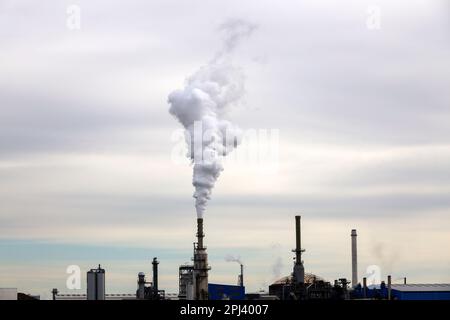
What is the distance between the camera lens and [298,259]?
490 ft

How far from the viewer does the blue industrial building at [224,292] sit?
452 feet

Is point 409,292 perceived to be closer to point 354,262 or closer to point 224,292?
point 354,262

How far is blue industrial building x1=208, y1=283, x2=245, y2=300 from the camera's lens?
452 feet

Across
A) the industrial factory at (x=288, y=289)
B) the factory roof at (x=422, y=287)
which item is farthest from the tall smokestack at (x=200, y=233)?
the factory roof at (x=422, y=287)

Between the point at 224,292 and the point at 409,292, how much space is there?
95.1ft

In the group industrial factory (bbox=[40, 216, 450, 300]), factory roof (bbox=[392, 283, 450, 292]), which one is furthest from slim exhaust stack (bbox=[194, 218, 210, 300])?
factory roof (bbox=[392, 283, 450, 292])

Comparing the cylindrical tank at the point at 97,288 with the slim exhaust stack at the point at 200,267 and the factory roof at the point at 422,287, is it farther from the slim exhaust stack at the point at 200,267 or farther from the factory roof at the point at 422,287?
the factory roof at the point at 422,287

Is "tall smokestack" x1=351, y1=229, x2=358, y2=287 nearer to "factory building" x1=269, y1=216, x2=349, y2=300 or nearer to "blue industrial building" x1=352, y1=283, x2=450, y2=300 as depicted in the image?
"blue industrial building" x1=352, y1=283, x2=450, y2=300
